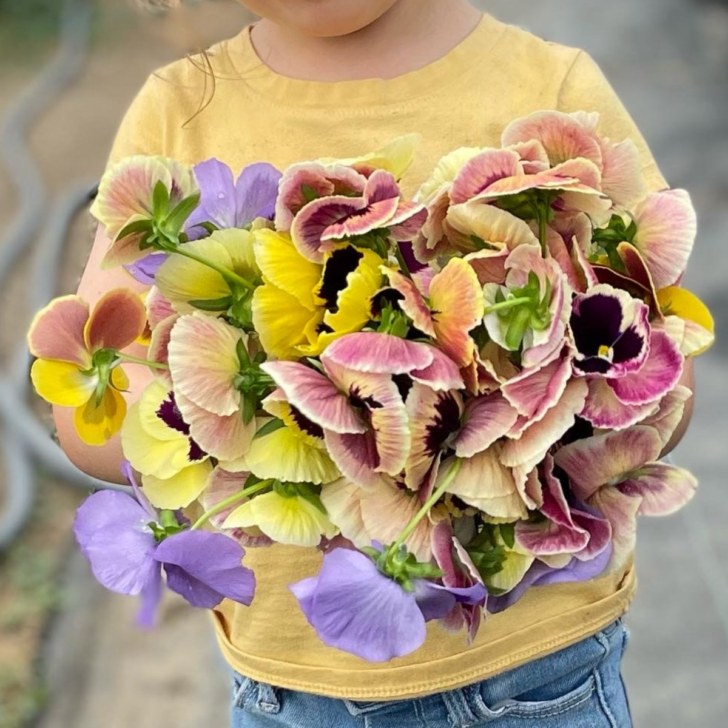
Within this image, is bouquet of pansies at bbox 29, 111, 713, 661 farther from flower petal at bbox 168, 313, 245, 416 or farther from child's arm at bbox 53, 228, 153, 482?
child's arm at bbox 53, 228, 153, 482

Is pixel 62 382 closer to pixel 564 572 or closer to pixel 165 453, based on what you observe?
pixel 165 453

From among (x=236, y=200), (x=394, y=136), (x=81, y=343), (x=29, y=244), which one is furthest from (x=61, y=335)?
(x=29, y=244)

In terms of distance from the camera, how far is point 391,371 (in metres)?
0.42

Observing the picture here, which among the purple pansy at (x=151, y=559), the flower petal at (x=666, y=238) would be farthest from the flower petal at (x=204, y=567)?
the flower petal at (x=666, y=238)

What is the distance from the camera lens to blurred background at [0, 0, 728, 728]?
5.35ft

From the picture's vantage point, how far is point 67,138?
3746mm

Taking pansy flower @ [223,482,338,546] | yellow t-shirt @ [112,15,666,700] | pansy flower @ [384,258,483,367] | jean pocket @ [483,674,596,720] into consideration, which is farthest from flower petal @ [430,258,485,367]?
jean pocket @ [483,674,596,720]

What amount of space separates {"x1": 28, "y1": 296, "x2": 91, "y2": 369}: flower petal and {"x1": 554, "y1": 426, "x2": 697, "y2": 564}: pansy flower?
24 centimetres

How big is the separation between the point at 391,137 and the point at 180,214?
1.17 feet

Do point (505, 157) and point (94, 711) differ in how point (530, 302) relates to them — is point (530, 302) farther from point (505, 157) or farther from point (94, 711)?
point (94, 711)

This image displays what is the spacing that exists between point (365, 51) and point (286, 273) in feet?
1.38

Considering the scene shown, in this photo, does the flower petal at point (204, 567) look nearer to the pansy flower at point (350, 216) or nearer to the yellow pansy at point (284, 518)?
the yellow pansy at point (284, 518)

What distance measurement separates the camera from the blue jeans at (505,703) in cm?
80

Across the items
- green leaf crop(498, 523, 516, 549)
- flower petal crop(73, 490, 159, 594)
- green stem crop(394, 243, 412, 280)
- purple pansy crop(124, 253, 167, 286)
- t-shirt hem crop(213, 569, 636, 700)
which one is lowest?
t-shirt hem crop(213, 569, 636, 700)
